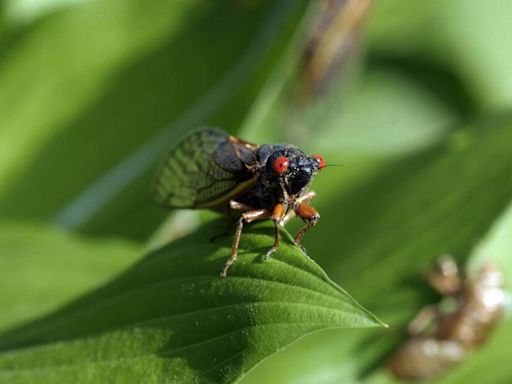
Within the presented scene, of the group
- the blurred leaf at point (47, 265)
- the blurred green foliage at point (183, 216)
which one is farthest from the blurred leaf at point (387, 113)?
the blurred leaf at point (47, 265)

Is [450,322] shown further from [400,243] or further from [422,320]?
[400,243]

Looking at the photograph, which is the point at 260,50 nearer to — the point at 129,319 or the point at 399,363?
the point at 399,363

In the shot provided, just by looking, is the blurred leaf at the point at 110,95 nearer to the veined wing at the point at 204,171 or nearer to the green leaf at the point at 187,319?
the veined wing at the point at 204,171

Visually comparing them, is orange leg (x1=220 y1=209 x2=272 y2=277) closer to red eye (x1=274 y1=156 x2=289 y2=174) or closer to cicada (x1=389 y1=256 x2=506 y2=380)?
Result: red eye (x1=274 y1=156 x2=289 y2=174)

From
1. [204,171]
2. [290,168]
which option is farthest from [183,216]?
[290,168]

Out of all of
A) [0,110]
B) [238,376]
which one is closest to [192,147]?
[238,376]

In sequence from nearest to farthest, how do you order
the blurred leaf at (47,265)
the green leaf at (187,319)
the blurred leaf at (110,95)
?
1. the green leaf at (187,319)
2. the blurred leaf at (47,265)
3. the blurred leaf at (110,95)
